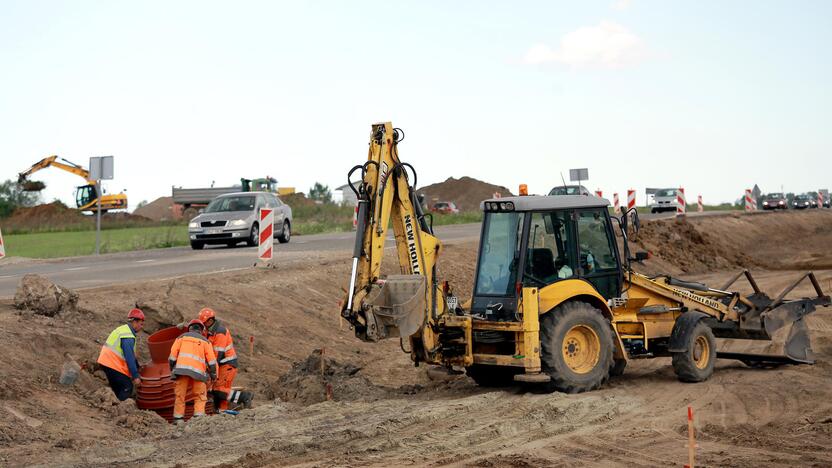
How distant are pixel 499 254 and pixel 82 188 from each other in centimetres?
6267

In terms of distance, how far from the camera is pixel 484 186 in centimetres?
9619

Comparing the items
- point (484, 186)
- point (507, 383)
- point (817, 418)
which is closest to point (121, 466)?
point (507, 383)

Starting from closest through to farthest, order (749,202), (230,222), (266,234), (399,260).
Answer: (399,260)
(266,234)
(230,222)
(749,202)

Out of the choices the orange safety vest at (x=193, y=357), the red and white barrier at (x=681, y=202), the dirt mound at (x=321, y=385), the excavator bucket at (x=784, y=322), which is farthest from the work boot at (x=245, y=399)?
the red and white barrier at (x=681, y=202)

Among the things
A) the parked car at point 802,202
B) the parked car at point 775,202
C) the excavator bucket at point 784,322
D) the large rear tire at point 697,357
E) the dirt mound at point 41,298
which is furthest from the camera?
the parked car at point 802,202

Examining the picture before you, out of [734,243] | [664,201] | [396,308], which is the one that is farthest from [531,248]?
[664,201]

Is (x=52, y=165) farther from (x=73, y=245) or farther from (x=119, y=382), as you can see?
(x=119, y=382)

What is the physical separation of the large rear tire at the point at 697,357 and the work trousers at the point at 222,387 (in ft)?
18.3

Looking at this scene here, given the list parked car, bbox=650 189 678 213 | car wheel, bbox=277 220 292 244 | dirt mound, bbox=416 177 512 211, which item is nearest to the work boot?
car wheel, bbox=277 220 292 244

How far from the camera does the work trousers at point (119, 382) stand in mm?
12414

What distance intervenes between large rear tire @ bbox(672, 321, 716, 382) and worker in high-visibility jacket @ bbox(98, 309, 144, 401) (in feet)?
21.9

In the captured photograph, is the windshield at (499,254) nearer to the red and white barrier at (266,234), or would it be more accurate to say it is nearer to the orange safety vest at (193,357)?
the orange safety vest at (193,357)

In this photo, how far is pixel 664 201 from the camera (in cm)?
5847

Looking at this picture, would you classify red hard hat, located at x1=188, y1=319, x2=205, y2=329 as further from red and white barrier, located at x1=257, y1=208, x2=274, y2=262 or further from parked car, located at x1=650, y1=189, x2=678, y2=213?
parked car, located at x1=650, y1=189, x2=678, y2=213
